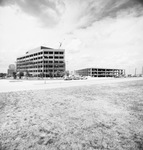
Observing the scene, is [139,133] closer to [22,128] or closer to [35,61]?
[22,128]

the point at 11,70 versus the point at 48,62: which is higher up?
the point at 48,62

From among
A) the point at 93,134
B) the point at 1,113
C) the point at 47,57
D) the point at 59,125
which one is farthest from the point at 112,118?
the point at 47,57

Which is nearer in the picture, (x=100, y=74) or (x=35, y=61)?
(x=35, y=61)

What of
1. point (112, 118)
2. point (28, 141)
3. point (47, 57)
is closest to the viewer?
point (28, 141)

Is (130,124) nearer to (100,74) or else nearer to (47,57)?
(47,57)

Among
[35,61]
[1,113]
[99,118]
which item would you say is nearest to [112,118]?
[99,118]

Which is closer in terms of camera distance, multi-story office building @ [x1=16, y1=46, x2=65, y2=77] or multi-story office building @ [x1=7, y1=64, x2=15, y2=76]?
multi-story office building @ [x1=16, y1=46, x2=65, y2=77]

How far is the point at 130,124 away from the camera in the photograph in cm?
378

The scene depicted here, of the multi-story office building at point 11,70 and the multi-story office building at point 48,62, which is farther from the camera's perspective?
the multi-story office building at point 11,70

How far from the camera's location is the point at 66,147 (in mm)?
2633

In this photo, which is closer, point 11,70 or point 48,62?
point 48,62

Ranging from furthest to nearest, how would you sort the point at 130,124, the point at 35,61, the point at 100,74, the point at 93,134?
the point at 100,74
the point at 35,61
the point at 130,124
the point at 93,134

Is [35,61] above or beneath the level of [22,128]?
above

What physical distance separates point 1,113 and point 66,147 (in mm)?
4116
